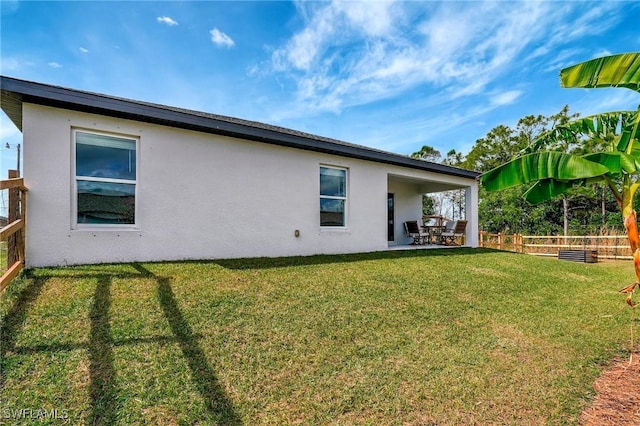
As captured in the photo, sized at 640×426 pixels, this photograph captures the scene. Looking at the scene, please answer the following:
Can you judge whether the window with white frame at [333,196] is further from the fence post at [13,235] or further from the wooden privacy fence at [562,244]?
the wooden privacy fence at [562,244]

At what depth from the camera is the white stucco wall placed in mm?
5578

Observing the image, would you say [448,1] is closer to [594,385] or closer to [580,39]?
[580,39]

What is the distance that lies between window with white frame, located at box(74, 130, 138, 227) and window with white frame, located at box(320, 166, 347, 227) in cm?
487

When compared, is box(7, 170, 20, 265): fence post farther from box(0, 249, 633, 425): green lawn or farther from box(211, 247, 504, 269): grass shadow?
box(211, 247, 504, 269): grass shadow

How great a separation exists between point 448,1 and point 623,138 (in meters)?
6.22

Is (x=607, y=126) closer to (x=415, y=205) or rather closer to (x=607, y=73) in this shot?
(x=607, y=73)

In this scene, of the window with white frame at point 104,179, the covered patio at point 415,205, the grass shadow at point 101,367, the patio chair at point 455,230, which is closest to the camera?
the grass shadow at point 101,367

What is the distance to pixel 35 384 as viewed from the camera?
2.70m

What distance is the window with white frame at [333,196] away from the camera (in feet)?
30.5

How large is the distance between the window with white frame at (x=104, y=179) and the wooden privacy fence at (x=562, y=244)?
1697 centimetres

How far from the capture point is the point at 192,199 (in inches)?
276

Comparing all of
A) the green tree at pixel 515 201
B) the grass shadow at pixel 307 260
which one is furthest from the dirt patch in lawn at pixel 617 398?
the green tree at pixel 515 201

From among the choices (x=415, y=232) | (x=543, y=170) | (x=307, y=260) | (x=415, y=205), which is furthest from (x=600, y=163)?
(x=415, y=205)

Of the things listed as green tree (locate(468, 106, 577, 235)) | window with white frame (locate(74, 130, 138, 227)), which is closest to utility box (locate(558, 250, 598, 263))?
green tree (locate(468, 106, 577, 235))
